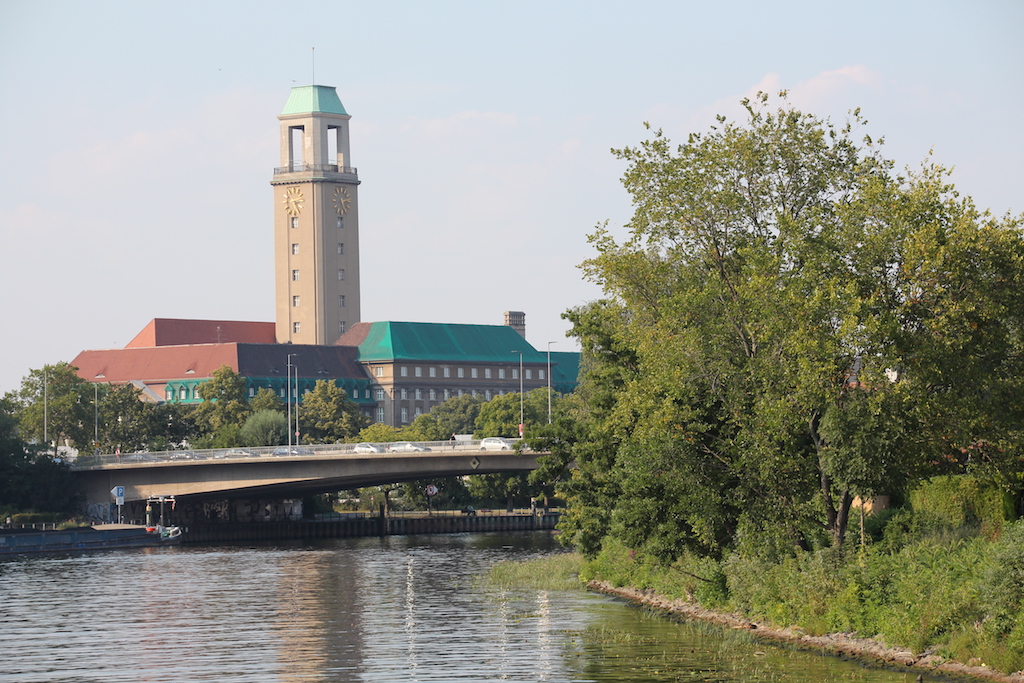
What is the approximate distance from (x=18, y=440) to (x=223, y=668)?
85.9m

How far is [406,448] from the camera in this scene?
4338 inches

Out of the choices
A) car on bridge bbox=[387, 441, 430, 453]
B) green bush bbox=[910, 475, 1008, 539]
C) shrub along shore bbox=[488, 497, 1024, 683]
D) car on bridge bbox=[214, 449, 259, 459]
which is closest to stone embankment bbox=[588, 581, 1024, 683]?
shrub along shore bbox=[488, 497, 1024, 683]

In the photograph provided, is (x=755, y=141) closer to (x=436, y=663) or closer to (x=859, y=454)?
(x=859, y=454)

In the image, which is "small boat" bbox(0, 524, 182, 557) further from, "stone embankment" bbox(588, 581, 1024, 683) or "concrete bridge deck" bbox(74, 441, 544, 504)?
"stone embankment" bbox(588, 581, 1024, 683)

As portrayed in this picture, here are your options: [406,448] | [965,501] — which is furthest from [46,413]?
[965,501]

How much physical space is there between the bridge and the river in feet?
76.9

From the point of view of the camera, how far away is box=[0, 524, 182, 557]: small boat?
103 metres

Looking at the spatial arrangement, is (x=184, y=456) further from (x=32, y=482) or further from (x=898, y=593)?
(x=898, y=593)

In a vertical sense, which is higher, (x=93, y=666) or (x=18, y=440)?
(x=18, y=440)

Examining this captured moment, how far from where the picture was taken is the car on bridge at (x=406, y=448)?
108906 mm

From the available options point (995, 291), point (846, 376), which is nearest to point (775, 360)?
point (846, 376)

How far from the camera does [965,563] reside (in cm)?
3828

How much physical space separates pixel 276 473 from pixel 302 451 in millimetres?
3172

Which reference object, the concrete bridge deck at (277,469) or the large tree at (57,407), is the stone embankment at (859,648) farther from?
the large tree at (57,407)
